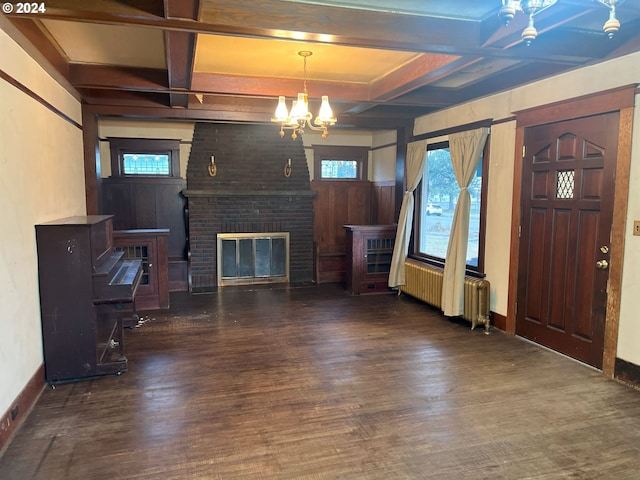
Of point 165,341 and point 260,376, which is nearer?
point 260,376

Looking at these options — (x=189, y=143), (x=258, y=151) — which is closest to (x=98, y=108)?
(x=189, y=143)

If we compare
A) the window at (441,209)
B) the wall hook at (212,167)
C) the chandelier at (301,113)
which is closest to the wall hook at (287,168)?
the wall hook at (212,167)

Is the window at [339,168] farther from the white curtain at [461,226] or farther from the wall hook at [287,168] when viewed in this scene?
the white curtain at [461,226]

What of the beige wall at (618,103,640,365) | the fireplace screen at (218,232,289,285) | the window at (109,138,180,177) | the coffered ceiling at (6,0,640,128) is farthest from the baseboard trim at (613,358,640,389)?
the window at (109,138,180,177)

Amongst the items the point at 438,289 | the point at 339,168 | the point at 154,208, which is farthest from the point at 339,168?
the point at 438,289

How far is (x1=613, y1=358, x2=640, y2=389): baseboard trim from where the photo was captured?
321 cm

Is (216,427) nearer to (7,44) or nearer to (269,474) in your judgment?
(269,474)

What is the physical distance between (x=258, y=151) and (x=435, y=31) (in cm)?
427

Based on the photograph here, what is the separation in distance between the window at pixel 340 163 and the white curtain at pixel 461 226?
2.75 metres

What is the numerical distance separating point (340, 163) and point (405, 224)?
2.07 meters

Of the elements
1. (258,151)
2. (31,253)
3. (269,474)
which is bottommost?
(269,474)

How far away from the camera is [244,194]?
263 inches

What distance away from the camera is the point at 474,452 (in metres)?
2.44

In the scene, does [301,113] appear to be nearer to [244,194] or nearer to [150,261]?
[150,261]
